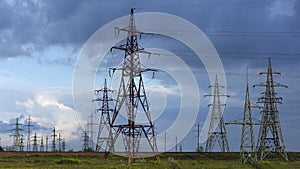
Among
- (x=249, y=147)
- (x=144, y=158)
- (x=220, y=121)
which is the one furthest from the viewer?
(x=220, y=121)

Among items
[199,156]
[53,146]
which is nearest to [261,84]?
[199,156]

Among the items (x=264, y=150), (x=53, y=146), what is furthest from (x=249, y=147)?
(x=53, y=146)

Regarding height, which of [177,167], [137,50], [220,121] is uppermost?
[137,50]

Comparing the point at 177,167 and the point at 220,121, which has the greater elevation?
the point at 220,121

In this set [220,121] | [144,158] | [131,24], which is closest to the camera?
[131,24]

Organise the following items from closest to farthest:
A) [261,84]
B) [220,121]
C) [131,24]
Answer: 1. [131,24]
2. [261,84]
3. [220,121]

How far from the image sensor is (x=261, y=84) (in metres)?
80.6

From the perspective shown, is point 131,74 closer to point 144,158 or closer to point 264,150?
point 144,158

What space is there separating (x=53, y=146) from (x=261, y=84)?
7177 centimetres

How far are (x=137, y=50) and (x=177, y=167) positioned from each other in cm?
1343

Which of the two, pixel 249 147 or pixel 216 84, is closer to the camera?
pixel 249 147

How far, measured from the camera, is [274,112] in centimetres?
8238

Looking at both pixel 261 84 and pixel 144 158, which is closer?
pixel 144 158

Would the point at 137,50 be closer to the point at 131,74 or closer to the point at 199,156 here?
the point at 131,74
